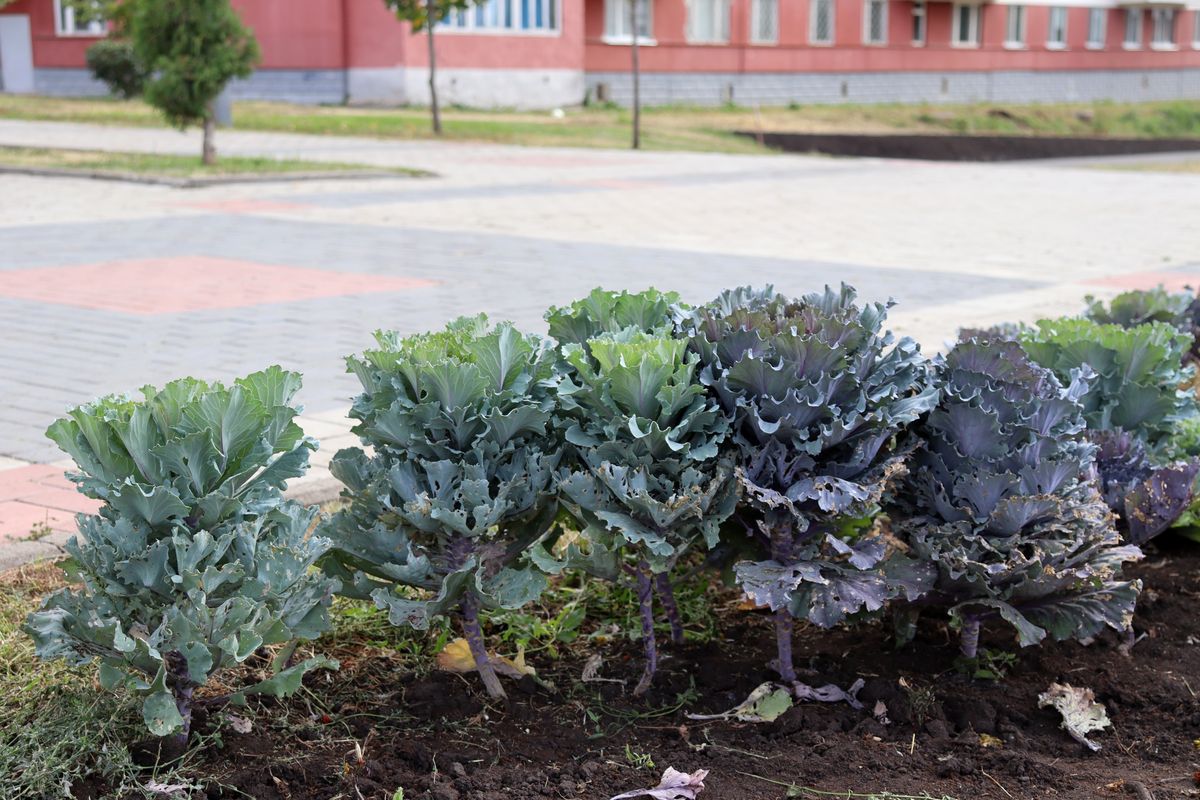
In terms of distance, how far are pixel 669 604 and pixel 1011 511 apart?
797 mm

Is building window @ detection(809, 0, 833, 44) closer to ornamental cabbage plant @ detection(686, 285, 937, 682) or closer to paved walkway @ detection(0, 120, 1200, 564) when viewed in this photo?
paved walkway @ detection(0, 120, 1200, 564)

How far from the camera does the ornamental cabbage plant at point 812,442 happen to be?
2887mm

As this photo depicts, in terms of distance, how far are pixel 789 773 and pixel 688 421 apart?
72cm

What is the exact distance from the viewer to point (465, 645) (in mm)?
3250

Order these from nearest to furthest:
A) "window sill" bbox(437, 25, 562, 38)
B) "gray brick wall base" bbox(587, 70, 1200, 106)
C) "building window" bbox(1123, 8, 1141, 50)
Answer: "window sill" bbox(437, 25, 562, 38) < "gray brick wall base" bbox(587, 70, 1200, 106) < "building window" bbox(1123, 8, 1141, 50)

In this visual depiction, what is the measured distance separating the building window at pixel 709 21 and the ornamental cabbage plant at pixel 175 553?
4297 cm

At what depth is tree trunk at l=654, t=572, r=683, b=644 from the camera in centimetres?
322

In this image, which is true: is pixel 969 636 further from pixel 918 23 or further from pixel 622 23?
pixel 918 23

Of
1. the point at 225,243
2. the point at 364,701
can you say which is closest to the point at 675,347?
the point at 364,701

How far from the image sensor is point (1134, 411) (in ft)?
12.6

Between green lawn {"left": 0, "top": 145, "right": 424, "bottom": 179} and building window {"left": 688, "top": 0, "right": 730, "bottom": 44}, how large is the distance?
86.2ft

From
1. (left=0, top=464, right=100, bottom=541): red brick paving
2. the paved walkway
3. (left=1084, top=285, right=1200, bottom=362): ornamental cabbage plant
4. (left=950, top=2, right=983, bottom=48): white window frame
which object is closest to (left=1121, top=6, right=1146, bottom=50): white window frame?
(left=950, top=2, right=983, bottom=48): white window frame

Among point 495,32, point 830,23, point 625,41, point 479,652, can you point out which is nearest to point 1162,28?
point 830,23

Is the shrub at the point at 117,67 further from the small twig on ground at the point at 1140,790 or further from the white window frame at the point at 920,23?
the small twig on ground at the point at 1140,790
